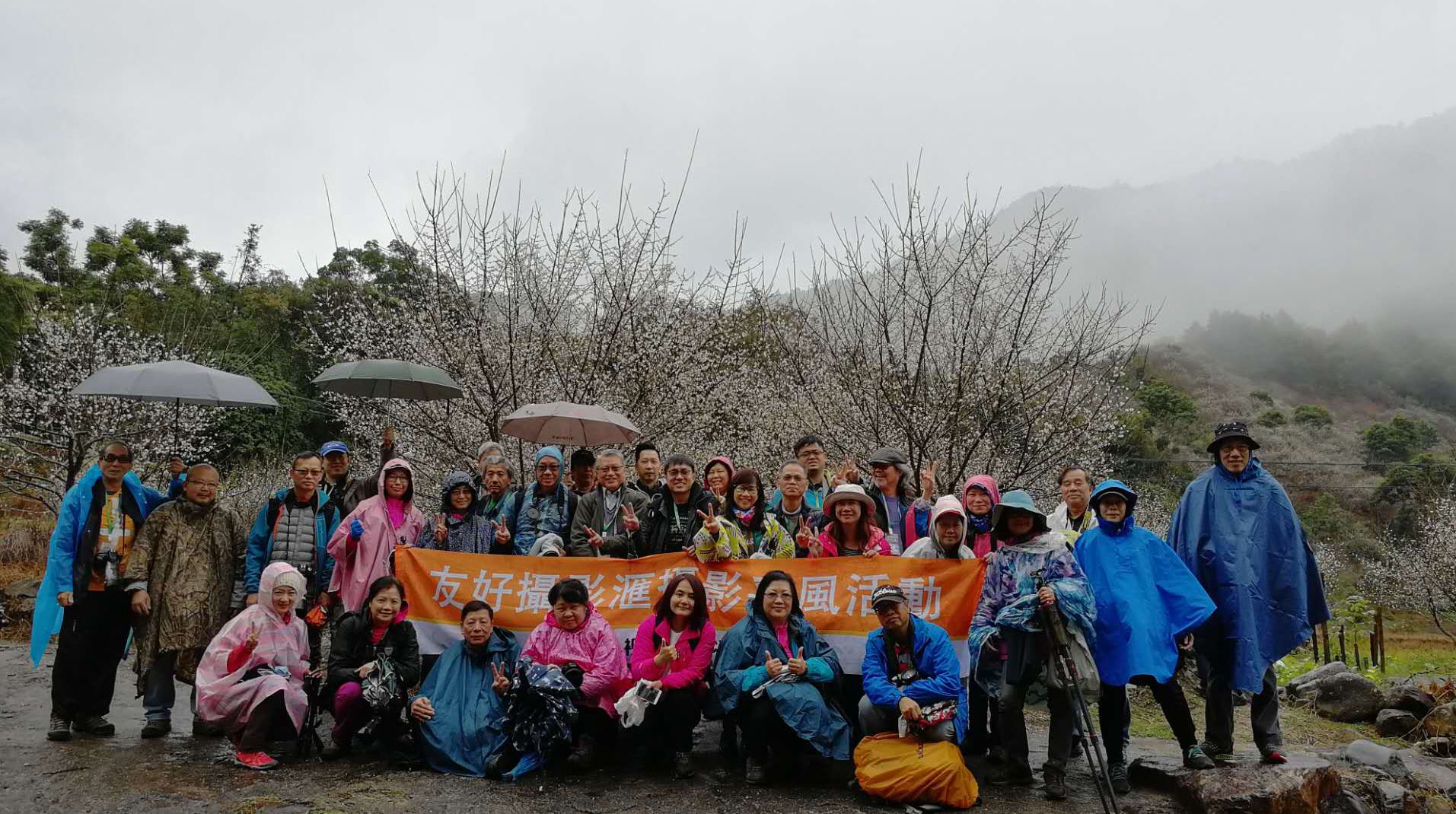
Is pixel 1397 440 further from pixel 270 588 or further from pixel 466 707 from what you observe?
pixel 270 588

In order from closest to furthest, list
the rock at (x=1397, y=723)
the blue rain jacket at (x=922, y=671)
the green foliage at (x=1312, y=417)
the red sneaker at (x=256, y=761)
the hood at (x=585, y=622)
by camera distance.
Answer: the blue rain jacket at (x=922, y=671), the red sneaker at (x=256, y=761), the hood at (x=585, y=622), the rock at (x=1397, y=723), the green foliage at (x=1312, y=417)

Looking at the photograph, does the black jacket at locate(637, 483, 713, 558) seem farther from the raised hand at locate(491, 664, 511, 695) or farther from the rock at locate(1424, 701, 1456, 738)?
the rock at locate(1424, 701, 1456, 738)

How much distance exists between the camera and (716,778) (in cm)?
518

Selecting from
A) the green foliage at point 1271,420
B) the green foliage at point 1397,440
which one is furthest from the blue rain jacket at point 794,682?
the green foliage at point 1271,420

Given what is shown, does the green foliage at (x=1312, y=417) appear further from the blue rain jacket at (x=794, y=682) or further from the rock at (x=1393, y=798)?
the blue rain jacket at (x=794, y=682)

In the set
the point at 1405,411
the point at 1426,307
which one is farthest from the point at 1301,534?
the point at 1426,307

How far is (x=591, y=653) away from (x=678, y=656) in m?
0.58

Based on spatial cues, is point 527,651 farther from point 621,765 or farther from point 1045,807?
point 1045,807

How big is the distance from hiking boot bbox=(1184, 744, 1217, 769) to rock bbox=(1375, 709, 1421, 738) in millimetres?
4807

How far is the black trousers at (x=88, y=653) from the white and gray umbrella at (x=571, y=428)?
3.15m

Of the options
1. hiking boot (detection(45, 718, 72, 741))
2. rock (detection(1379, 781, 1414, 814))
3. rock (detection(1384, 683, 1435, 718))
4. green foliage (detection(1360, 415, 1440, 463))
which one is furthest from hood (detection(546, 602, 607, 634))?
green foliage (detection(1360, 415, 1440, 463))

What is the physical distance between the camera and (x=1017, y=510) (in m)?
5.02

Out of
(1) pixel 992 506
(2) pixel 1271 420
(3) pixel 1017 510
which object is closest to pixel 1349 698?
(1) pixel 992 506

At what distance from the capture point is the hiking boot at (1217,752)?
515cm
